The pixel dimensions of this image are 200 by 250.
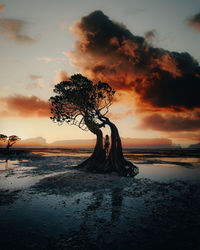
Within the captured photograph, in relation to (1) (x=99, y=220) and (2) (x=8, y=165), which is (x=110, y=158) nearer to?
(1) (x=99, y=220)

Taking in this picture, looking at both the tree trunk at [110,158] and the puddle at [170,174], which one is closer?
the puddle at [170,174]

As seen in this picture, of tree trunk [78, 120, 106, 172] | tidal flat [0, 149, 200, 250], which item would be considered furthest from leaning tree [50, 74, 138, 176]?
tidal flat [0, 149, 200, 250]

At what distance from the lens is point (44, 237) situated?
5672mm

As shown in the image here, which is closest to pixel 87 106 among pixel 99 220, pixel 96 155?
pixel 96 155

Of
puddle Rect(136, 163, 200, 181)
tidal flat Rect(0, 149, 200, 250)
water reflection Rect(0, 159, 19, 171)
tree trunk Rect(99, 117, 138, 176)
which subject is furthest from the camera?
water reflection Rect(0, 159, 19, 171)

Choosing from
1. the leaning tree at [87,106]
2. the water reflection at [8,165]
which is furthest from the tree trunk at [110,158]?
the water reflection at [8,165]

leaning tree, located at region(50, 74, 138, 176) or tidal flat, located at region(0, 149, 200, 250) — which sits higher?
leaning tree, located at region(50, 74, 138, 176)

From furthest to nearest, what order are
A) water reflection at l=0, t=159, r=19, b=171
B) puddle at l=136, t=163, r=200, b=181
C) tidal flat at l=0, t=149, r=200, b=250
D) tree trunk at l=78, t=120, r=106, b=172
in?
1. water reflection at l=0, t=159, r=19, b=171
2. tree trunk at l=78, t=120, r=106, b=172
3. puddle at l=136, t=163, r=200, b=181
4. tidal flat at l=0, t=149, r=200, b=250

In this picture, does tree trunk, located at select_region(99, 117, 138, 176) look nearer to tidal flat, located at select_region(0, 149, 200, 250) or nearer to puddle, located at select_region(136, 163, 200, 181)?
puddle, located at select_region(136, 163, 200, 181)

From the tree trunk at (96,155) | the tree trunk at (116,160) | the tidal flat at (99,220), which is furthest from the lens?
the tree trunk at (96,155)

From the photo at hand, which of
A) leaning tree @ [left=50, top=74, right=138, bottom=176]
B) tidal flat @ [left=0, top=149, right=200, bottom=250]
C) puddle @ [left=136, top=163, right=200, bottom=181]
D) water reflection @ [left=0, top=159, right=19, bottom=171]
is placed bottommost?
water reflection @ [left=0, top=159, right=19, bottom=171]

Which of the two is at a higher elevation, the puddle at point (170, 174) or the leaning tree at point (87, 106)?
the leaning tree at point (87, 106)

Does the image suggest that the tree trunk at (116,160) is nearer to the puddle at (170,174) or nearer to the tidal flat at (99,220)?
the puddle at (170,174)

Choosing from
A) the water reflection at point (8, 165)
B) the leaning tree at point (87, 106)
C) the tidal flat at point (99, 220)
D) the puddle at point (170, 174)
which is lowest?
the water reflection at point (8, 165)
